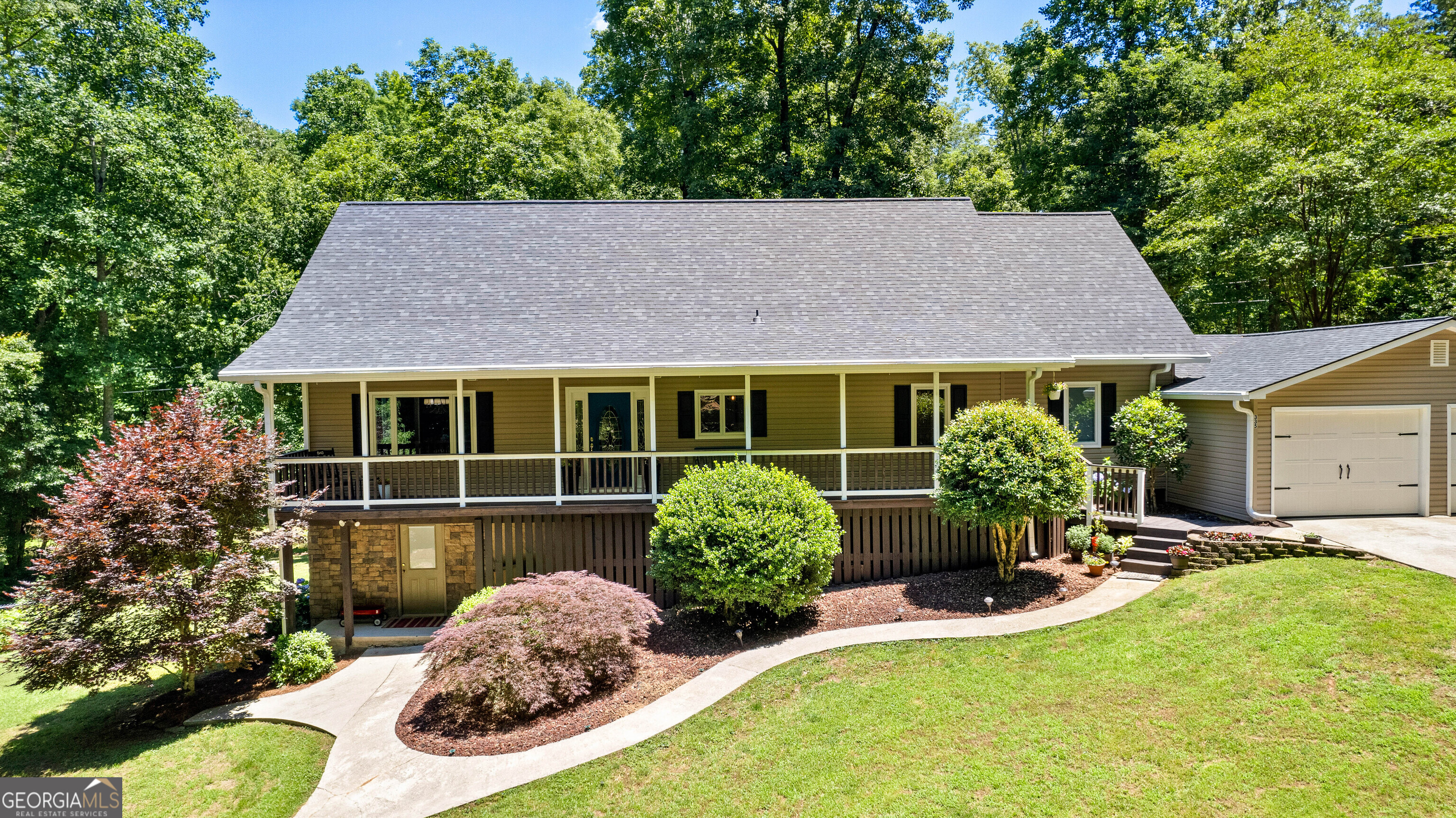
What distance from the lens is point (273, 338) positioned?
1227 cm

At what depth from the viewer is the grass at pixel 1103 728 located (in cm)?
589

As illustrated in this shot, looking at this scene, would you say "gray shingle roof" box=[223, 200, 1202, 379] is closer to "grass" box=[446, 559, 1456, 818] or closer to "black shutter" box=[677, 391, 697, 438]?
"black shutter" box=[677, 391, 697, 438]

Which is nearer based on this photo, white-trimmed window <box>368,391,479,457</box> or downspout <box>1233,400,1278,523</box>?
Result: downspout <box>1233,400,1278,523</box>

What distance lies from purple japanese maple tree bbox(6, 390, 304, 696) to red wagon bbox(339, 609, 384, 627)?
2.22 m

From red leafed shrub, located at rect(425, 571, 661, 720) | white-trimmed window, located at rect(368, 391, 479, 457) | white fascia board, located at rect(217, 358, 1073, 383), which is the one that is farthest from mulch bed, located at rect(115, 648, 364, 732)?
white fascia board, located at rect(217, 358, 1073, 383)

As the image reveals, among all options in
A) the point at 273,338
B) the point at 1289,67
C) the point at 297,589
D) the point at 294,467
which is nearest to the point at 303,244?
the point at 273,338

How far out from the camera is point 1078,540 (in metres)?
11.6

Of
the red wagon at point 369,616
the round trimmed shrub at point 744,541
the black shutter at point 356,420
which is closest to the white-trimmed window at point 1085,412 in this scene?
the round trimmed shrub at point 744,541

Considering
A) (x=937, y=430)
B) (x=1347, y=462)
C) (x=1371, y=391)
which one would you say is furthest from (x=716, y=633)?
(x=1371, y=391)

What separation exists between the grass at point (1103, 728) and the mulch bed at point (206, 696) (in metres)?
6.00

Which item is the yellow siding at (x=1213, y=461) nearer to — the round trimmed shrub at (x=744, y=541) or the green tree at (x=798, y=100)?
the round trimmed shrub at (x=744, y=541)

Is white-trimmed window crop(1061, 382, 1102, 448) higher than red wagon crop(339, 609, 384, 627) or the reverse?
higher

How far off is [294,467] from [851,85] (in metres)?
23.1

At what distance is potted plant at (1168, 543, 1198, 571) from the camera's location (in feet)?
35.4
